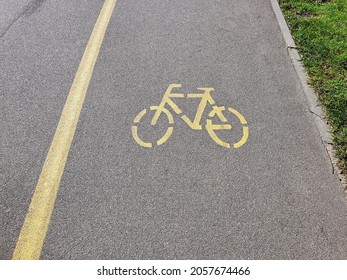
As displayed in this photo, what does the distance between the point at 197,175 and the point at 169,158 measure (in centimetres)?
45

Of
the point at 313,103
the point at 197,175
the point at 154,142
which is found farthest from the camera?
the point at 313,103

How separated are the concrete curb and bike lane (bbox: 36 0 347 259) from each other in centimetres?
10

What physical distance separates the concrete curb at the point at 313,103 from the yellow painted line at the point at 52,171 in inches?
138

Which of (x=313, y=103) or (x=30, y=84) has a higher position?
(x=30, y=84)

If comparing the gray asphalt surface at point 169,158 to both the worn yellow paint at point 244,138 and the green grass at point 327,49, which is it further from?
the green grass at point 327,49

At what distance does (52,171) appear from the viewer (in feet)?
13.5

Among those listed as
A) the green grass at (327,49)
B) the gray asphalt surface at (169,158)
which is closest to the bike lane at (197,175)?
the gray asphalt surface at (169,158)

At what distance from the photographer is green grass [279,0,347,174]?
480 cm

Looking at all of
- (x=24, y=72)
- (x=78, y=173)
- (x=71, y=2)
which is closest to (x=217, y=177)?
(x=78, y=173)

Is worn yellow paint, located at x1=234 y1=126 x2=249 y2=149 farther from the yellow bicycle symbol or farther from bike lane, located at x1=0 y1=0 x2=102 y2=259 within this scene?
bike lane, located at x1=0 y1=0 x2=102 y2=259

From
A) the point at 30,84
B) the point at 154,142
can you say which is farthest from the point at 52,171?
the point at 30,84

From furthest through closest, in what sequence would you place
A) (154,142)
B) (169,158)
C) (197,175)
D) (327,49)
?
1. (327,49)
2. (154,142)
3. (169,158)
4. (197,175)

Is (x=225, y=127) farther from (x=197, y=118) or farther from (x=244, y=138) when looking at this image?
(x=197, y=118)

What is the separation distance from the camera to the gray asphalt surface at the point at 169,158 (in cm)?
350
